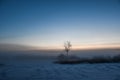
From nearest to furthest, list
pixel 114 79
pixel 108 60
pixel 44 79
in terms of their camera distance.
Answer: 1. pixel 114 79
2. pixel 44 79
3. pixel 108 60

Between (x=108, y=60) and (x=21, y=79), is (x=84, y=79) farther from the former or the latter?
(x=108, y=60)

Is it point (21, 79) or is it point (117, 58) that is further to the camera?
point (117, 58)

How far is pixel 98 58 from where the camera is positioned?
113 feet

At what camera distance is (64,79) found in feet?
42.7

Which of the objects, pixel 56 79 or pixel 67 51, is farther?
pixel 67 51

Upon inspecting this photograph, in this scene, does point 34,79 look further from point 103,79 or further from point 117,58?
point 117,58

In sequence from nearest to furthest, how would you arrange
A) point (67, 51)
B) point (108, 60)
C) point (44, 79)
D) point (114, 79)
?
point (114, 79), point (44, 79), point (108, 60), point (67, 51)

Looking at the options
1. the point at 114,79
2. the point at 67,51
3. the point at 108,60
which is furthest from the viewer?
the point at 67,51

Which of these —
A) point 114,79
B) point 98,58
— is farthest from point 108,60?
point 114,79

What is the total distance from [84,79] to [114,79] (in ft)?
6.83

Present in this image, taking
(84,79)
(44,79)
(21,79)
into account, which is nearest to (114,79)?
(84,79)

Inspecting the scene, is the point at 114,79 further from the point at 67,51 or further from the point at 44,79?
the point at 67,51

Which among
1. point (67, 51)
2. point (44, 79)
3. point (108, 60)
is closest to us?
point (44, 79)

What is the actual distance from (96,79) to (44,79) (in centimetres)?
379
